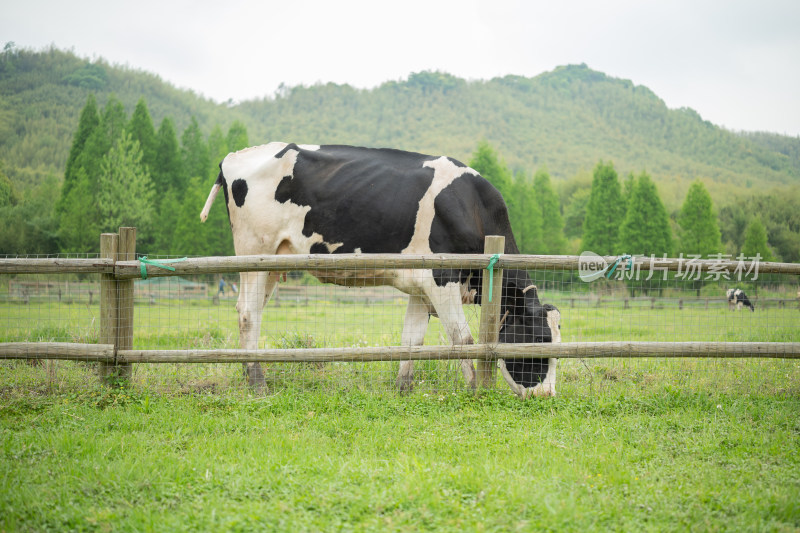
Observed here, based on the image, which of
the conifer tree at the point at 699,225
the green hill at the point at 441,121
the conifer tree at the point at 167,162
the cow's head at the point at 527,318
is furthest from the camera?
the green hill at the point at 441,121

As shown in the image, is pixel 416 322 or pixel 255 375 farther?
pixel 416 322

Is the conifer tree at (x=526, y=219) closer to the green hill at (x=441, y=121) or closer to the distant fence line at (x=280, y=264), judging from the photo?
the distant fence line at (x=280, y=264)

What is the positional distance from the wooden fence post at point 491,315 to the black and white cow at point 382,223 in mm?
288

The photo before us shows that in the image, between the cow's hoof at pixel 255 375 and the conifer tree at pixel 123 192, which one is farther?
the conifer tree at pixel 123 192

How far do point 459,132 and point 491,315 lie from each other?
108 metres

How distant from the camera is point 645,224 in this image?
3600cm

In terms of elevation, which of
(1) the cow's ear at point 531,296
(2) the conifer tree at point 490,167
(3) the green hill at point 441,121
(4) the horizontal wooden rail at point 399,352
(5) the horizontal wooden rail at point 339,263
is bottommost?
(4) the horizontal wooden rail at point 399,352

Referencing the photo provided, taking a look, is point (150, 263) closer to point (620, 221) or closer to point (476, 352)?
point (476, 352)

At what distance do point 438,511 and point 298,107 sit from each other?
12084 centimetres

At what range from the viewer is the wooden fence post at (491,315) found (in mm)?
6234

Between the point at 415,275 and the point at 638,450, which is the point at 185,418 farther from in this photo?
the point at 638,450

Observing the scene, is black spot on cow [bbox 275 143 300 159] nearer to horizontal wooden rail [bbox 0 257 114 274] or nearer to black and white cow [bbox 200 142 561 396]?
black and white cow [bbox 200 142 561 396]

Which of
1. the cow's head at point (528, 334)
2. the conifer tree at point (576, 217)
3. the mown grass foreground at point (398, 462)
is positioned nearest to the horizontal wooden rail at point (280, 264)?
the cow's head at point (528, 334)

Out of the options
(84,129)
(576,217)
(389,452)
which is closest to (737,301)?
(389,452)
